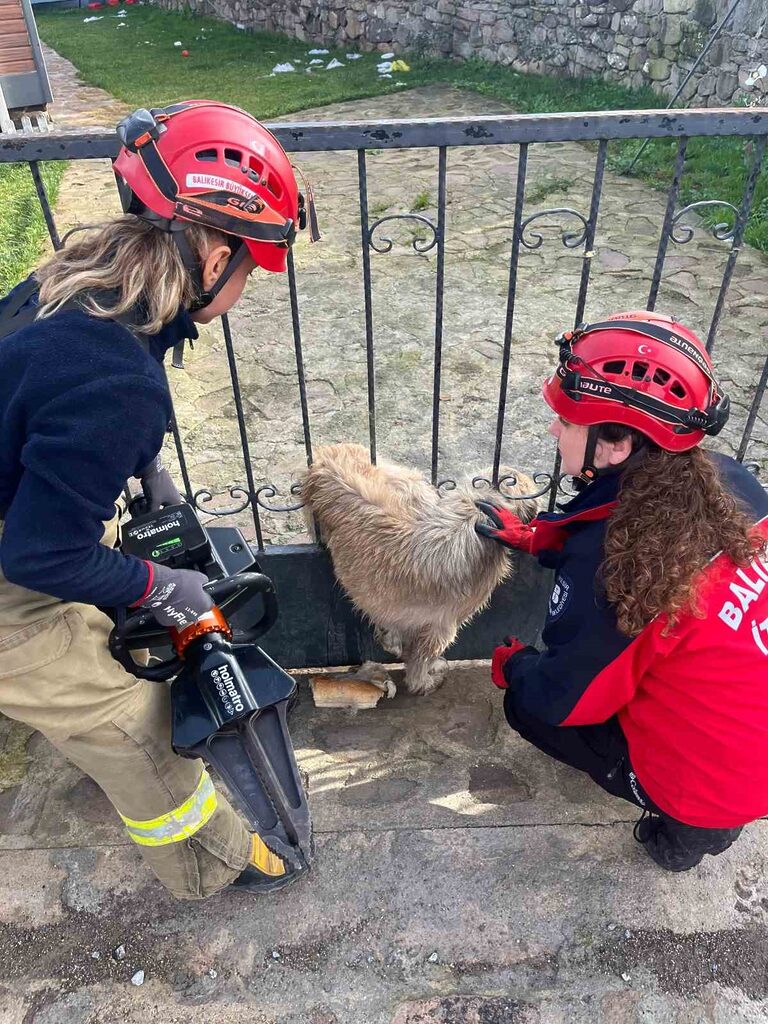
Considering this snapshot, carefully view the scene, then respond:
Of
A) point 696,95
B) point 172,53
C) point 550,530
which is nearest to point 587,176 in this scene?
point 696,95

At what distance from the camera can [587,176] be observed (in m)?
8.60

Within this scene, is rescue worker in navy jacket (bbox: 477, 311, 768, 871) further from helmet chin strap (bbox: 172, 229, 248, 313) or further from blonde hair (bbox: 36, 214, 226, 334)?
blonde hair (bbox: 36, 214, 226, 334)

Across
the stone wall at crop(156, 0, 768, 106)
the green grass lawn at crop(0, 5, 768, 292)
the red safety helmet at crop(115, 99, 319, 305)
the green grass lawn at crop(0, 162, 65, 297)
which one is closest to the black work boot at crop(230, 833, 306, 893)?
the red safety helmet at crop(115, 99, 319, 305)

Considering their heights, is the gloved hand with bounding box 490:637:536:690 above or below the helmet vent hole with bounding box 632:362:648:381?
below

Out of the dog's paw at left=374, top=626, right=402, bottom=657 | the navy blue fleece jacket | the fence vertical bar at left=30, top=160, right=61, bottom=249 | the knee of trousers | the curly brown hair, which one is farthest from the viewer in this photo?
the dog's paw at left=374, top=626, right=402, bottom=657

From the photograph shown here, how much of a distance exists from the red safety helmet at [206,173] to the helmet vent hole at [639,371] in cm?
96

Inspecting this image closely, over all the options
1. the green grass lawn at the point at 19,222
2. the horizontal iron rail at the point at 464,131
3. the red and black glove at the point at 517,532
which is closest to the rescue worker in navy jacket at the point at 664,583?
the red and black glove at the point at 517,532

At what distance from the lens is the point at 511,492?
2967 millimetres

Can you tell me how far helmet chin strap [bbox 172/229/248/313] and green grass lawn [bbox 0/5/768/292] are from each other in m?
5.29

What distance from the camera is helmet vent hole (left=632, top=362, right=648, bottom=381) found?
6.77 ft

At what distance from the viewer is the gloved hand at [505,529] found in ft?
8.80

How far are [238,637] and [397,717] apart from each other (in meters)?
1.18

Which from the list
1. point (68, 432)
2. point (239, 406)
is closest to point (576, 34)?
point (239, 406)

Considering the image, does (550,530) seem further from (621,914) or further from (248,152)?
→ (248,152)
